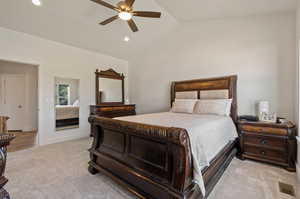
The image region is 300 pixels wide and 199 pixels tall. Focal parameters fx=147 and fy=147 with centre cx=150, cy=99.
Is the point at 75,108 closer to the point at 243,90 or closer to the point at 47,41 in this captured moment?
the point at 47,41

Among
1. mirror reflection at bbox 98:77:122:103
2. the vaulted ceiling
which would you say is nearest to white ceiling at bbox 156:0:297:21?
the vaulted ceiling

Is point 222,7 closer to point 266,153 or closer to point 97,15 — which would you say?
point 97,15

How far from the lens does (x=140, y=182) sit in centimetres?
176

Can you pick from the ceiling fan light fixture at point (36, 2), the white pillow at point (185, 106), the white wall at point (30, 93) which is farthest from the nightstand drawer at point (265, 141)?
the white wall at point (30, 93)

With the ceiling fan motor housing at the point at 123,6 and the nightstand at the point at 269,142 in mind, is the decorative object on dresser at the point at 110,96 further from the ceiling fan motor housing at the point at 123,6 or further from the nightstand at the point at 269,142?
the nightstand at the point at 269,142

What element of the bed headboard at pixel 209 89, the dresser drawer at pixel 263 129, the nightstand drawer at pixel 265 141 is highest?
the bed headboard at pixel 209 89

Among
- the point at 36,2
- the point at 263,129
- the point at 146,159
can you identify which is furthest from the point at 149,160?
the point at 36,2

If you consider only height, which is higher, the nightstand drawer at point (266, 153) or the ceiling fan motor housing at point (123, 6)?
the ceiling fan motor housing at point (123, 6)

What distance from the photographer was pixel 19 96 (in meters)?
5.55

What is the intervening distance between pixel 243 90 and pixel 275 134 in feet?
3.81

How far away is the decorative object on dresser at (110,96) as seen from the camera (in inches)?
192

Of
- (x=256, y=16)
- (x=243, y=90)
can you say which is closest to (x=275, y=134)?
(x=243, y=90)

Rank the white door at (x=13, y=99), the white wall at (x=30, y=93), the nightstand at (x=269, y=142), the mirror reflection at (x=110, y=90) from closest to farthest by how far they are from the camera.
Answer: the nightstand at (x=269, y=142), the mirror reflection at (x=110, y=90), the white door at (x=13, y=99), the white wall at (x=30, y=93)

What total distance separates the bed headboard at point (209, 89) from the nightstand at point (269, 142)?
1.70 feet
